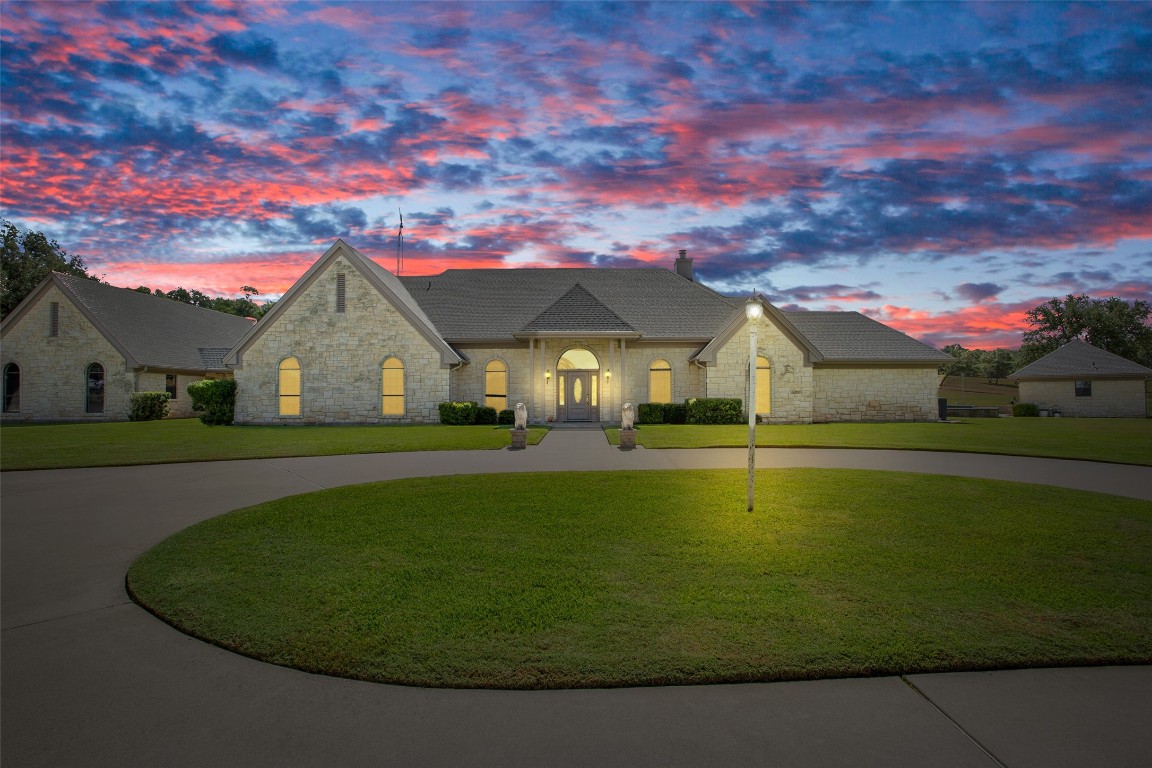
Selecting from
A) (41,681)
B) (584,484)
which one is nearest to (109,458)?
(584,484)

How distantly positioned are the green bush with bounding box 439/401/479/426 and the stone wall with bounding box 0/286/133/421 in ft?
58.2

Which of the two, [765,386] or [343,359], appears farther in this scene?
[765,386]

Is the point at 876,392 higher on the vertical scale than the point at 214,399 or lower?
higher

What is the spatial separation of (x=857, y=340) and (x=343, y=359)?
25.2 meters

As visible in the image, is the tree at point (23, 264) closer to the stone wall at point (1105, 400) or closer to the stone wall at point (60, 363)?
the stone wall at point (60, 363)

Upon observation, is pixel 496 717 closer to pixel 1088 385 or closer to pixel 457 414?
pixel 457 414

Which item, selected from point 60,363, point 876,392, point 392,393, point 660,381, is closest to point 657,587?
point 392,393

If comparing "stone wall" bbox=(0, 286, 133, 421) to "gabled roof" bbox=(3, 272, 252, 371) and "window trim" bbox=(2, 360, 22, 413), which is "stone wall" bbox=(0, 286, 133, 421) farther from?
"gabled roof" bbox=(3, 272, 252, 371)

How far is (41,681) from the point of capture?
151 inches

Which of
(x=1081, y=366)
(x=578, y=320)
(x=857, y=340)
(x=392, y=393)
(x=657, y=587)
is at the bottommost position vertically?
(x=657, y=587)

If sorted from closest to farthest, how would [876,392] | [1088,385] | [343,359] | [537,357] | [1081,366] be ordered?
[343,359]
[537,357]
[876,392]
[1088,385]
[1081,366]

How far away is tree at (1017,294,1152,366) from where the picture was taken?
66250mm

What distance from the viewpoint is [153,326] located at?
1345 inches

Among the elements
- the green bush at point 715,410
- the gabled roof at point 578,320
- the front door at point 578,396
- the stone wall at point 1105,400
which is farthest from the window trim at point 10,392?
the stone wall at point 1105,400
